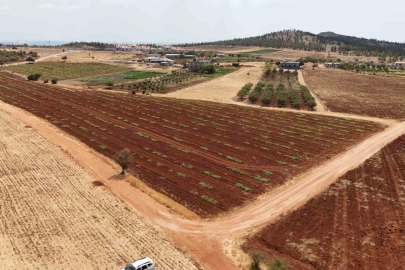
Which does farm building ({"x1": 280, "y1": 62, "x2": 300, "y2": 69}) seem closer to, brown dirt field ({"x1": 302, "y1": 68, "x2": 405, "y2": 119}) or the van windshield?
brown dirt field ({"x1": 302, "y1": 68, "x2": 405, "y2": 119})

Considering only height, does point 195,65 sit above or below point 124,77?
above

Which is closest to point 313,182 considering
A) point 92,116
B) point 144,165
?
point 144,165

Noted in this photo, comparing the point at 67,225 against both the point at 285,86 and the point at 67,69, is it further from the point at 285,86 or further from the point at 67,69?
the point at 67,69

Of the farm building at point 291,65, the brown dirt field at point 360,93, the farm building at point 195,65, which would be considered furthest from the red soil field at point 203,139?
the farm building at point 291,65

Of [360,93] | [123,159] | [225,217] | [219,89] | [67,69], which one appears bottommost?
[225,217]

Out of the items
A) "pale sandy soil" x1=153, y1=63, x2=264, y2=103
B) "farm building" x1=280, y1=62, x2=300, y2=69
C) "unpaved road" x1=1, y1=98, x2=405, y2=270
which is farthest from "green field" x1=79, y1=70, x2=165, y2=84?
"unpaved road" x1=1, y1=98, x2=405, y2=270

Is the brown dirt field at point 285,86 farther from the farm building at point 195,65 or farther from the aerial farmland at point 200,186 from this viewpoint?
the farm building at point 195,65

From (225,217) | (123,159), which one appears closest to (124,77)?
(123,159)
